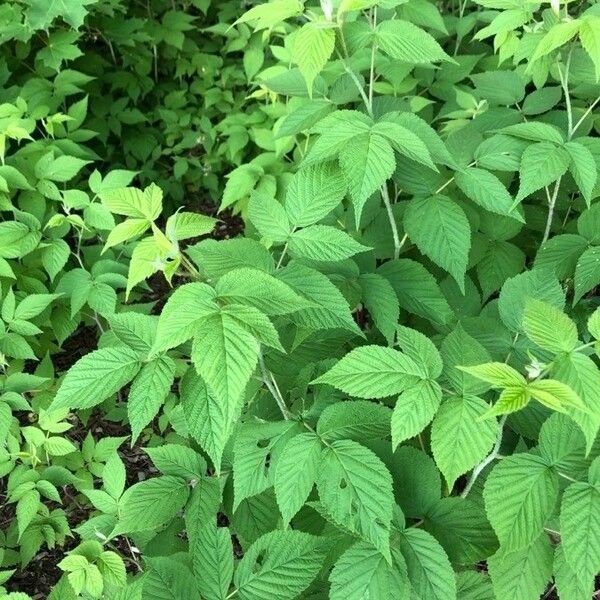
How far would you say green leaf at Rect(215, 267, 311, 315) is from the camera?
1.13 meters

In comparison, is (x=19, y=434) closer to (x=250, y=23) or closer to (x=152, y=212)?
(x=152, y=212)

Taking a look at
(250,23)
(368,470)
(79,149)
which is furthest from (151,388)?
(250,23)

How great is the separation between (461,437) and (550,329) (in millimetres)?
262

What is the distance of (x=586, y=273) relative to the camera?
173 cm

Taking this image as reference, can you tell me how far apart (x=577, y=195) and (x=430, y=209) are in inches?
41.7

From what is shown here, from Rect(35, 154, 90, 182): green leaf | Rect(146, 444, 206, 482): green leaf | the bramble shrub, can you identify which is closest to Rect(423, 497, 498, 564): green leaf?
the bramble shrub

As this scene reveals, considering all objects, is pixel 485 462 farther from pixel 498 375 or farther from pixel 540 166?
pixel 540 166

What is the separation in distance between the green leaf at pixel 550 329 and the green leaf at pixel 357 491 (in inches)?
15.1

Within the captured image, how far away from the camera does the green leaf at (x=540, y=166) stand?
1.59 metres

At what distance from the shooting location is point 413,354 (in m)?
1.23

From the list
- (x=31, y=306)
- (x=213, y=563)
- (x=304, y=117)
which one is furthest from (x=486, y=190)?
(x=31, y=306)

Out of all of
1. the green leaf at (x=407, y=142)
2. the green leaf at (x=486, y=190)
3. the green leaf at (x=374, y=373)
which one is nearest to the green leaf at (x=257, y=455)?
the green leaf at (x=374, y=373)

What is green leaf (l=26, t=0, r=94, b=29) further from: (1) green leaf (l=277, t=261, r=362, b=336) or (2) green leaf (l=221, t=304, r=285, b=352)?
(2) green leaf (l=221, t=304, r=285, b=352)

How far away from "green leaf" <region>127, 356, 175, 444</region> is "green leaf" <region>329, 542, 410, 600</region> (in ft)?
1.52
